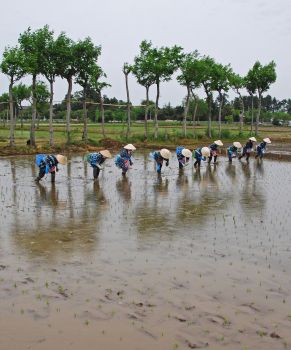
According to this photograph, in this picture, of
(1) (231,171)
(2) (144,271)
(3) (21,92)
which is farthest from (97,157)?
(3) (21,92)

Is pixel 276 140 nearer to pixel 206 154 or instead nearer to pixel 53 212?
pixel 206 154

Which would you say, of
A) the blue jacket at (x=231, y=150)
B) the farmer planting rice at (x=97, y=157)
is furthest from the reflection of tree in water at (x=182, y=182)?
the blue jacket at (x=231, y=150)

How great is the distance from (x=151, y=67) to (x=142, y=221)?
24.8 metres

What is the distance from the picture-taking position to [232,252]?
27.6 feet

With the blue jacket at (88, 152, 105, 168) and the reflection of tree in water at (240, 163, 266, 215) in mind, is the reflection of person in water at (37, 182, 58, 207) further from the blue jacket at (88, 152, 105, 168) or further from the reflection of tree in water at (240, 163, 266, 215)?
the reflection of tree in water at (240, 163, 266, 215)

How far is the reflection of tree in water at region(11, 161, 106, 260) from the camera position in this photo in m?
8.50

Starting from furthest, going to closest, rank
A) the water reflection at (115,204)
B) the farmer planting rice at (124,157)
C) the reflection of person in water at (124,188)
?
the farmer planting rice at (124,157)
the reflection of person in water at (124,188)
the water reflection at (115,204)

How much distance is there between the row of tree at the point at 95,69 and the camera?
2684 cm

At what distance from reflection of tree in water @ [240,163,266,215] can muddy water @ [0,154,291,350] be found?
66 mm

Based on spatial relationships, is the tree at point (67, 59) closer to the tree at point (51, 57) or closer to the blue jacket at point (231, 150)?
the tree at point (51, 57)

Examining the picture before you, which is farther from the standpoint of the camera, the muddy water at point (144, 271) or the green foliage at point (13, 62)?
the green foliage at point (13, 62)

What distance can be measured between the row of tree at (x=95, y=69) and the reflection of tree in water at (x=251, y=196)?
1457 cm

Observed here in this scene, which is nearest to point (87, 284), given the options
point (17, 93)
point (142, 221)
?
point (142, 221)

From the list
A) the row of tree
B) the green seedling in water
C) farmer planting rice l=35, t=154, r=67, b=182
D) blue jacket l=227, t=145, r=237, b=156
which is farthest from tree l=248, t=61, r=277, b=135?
the green seedling in water
